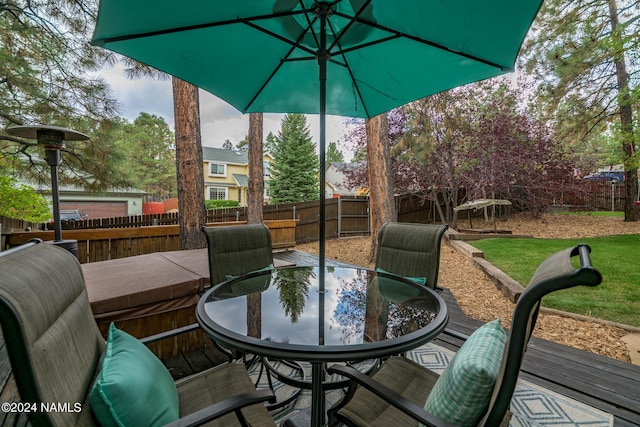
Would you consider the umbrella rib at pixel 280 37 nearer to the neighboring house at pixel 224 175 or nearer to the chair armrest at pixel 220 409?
the chair armrest at pixel 220 409

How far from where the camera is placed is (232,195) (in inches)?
921

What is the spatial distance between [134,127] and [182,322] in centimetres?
2348

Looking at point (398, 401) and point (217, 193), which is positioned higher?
point (217, 193)

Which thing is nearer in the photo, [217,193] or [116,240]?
[116,240]

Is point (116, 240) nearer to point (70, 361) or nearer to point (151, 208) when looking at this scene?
point (70, 361)

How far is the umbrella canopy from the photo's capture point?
5.27 ft

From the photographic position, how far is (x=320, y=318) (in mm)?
1548

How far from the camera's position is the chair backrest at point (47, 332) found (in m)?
0.69

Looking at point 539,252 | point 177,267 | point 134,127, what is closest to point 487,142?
point 539,252

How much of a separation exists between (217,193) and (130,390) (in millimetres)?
22919

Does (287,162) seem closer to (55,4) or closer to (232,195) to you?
(232,195)

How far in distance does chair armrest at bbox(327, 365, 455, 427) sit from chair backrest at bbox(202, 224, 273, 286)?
4.95ft

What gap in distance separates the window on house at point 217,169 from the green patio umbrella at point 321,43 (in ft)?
67.8

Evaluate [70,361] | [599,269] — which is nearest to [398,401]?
[70,361]
